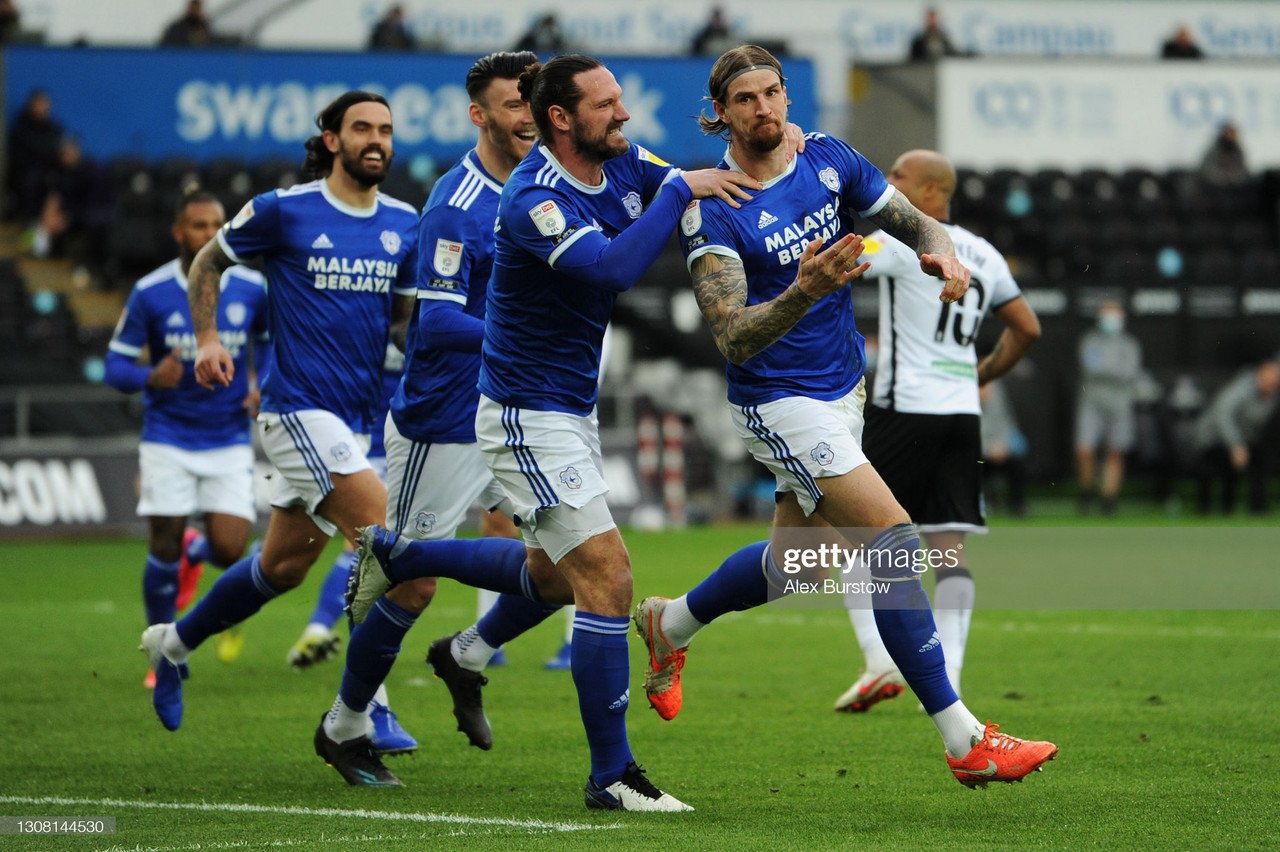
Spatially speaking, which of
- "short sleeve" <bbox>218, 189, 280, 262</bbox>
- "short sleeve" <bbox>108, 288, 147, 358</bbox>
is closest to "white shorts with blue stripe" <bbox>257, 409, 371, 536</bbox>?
"short sleeve" <bbox>218, 189, 280, 262</bbox>

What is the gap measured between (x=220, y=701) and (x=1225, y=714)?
4.41 m

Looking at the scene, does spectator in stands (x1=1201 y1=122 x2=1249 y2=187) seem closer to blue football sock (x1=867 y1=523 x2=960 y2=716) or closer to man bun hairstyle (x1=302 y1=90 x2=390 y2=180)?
man bun hairstyle (x1=302 y1=90 x2=390 y2=180)

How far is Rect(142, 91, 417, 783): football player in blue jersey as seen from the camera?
7.13m

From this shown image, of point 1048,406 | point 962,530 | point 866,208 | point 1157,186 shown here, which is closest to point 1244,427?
point 1048,406

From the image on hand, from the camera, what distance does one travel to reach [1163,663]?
9.40 metres

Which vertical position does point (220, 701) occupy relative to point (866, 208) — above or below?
below

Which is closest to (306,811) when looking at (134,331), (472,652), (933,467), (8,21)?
(472,652)

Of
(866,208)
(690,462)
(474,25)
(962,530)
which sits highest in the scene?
(474,25)

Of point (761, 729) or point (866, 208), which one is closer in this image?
point (866, 208)

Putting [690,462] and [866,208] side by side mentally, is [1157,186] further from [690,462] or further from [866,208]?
[866,208]

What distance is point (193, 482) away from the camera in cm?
981

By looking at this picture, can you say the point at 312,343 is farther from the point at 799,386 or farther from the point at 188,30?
the point at 188,30

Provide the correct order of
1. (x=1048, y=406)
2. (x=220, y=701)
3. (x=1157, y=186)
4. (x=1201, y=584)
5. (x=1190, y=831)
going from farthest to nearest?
(x=1157, y=186) < (x=1048, y=406) < (x=1201, y=584) < (x=220, y=701) < (x=1190, y=831)

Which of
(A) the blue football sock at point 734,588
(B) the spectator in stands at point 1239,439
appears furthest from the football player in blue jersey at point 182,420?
(B) the spectator in stands at point 1239,439
